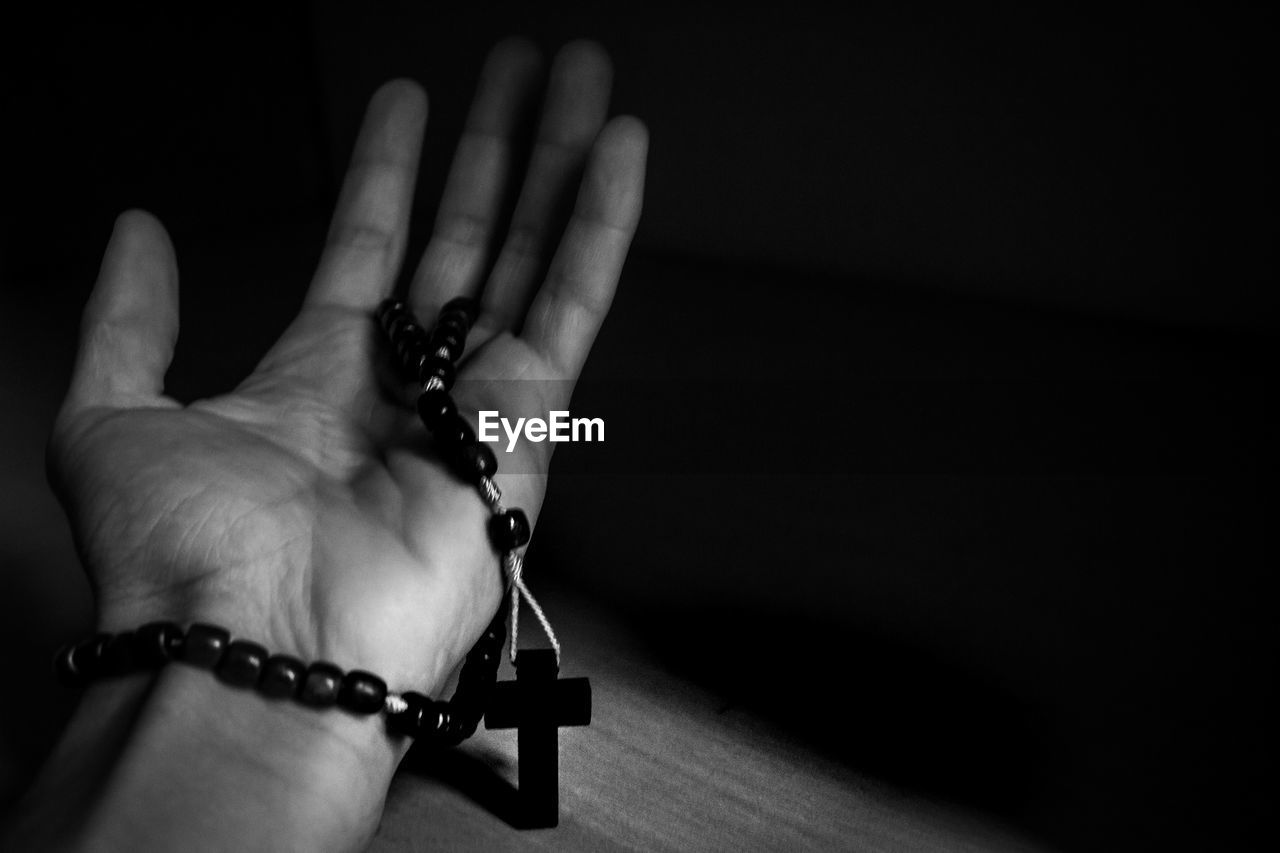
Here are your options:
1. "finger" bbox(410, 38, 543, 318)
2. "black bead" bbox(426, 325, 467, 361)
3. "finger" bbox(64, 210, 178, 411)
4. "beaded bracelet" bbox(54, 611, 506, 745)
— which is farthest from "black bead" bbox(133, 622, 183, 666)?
"finger" bbox(410, 38, 543, 318)

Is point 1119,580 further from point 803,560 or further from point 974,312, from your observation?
point 974,312

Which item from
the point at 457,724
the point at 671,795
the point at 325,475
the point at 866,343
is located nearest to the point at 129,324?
the point at 325,475

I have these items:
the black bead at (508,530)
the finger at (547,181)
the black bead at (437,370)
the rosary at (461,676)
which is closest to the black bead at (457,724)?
the rosary at (461,676)

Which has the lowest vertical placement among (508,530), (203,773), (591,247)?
(203,773)

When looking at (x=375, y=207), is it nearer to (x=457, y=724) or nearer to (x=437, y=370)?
(x=437, y=370)

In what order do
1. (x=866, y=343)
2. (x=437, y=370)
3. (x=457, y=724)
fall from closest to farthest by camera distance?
(x=457, y=724), (x=437, y=370), (x=866, y=343)

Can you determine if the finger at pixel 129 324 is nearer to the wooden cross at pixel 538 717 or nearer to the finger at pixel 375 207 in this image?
the finger at pixel 375 207

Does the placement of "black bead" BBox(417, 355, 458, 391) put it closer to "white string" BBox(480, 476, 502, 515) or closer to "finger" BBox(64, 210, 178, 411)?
"white string" BBox(480, 476, 502, 515)
